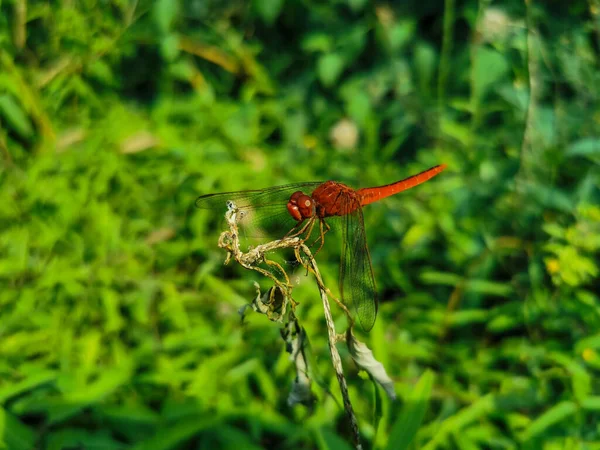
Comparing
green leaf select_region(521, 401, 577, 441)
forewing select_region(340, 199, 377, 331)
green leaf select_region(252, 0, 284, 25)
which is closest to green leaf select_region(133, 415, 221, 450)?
forewing select_region(340, 199, 377, 331)

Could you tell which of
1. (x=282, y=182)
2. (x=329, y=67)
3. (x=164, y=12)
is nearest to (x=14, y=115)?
(x=164, y=12)

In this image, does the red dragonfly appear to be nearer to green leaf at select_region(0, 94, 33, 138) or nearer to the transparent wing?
the transparent wing

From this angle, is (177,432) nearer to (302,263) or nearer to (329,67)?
(302,263)

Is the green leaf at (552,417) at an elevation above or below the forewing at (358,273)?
below

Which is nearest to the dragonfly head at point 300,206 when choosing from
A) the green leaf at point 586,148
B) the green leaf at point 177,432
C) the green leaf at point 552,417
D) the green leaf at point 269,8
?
the green leaf at point 177,432

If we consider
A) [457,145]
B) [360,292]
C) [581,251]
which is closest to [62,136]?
[457,145]

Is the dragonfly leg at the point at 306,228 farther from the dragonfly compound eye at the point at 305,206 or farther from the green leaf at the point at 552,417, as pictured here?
the green leaf at the point at 552,417
